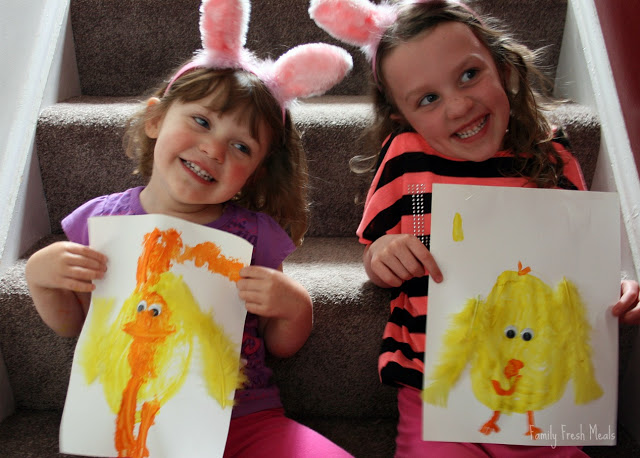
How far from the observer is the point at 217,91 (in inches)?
36.3

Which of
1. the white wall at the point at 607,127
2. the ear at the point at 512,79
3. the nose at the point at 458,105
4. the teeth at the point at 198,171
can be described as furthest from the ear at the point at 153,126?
the white wall at the point at 607,127

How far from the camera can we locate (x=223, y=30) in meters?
0.93

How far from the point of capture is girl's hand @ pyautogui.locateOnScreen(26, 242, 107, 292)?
84 cm

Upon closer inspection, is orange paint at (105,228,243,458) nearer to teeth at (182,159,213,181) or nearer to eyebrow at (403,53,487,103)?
teeth at (182,159,213,181)

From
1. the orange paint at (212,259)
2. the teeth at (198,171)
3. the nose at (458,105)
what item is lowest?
the orange paint at (212,259)

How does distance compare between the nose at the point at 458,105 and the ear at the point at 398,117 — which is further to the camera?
the ear at the point at 398,117

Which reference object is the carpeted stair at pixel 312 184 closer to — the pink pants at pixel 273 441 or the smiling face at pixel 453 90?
the pink pants at pixel 273 441

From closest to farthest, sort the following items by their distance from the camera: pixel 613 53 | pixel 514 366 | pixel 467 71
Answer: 1. pixel 514 366
2. pixel 467 71
3. pixel 613 53

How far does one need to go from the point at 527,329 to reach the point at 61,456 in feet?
2.37

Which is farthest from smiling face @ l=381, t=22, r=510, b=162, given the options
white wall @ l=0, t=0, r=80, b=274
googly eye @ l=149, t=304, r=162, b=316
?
white wall @ l=0, t=0, r=80, b=274

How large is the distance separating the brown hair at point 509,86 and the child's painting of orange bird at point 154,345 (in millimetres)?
415

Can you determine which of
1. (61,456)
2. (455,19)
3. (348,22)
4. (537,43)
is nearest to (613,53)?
(537,43)

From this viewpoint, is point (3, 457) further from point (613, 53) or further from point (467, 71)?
point (613, 53)

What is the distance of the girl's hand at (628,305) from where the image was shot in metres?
0.83
